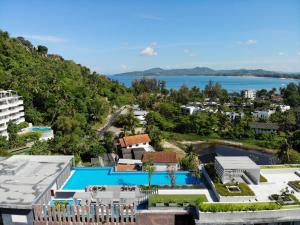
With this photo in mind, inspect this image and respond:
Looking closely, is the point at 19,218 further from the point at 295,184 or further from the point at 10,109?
the point at 10,109

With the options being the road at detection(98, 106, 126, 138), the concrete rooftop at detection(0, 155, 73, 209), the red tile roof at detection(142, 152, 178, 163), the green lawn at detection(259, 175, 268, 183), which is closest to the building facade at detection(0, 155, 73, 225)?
the concrete rooftop at detection(0, 155, 73, 209)

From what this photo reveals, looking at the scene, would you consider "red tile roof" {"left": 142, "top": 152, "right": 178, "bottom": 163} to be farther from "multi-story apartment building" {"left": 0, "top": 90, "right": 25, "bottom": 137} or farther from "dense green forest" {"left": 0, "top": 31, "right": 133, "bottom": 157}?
"multi-story apartment building" {"left": 0, "top": 90, "right": 25, "bottom": 137}

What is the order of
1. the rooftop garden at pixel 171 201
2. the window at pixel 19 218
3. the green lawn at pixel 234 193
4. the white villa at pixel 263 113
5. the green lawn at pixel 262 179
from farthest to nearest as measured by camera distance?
the white villa at pixel 263 113 → the green lawn at pixel 262 179 → the green lawn at pixel 234 193 → the rooftop garden at pixel 171 201 → the window at pixel 19 218

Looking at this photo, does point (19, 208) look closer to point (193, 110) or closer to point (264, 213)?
point (264, 213)

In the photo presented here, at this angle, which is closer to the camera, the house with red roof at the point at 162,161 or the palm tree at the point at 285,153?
the house with red roof at the point at 162,161

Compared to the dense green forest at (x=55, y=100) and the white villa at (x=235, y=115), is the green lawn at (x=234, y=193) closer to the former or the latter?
the dense green forest at (x=55, y=100)

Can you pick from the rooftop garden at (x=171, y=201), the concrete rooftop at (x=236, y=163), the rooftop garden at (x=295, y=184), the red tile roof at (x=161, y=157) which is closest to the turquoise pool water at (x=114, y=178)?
the concrete rooftop at (x=236, y=163)
